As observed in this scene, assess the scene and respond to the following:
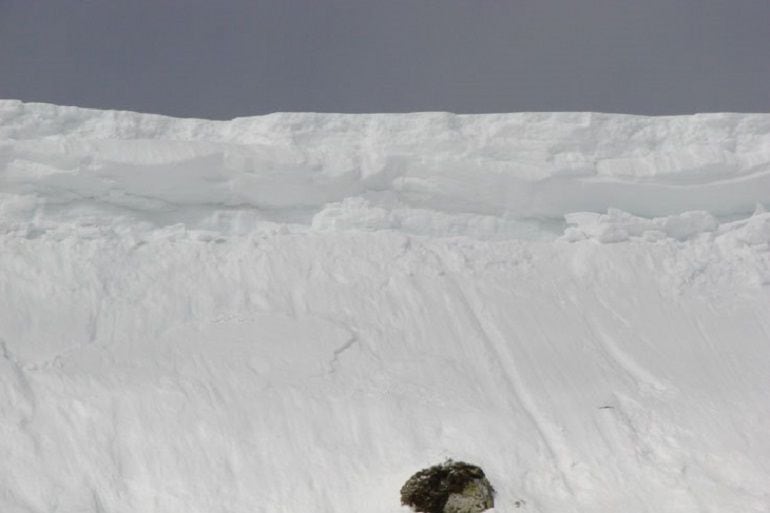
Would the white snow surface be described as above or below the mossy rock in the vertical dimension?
above

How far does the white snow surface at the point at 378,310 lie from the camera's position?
1341 centimetres

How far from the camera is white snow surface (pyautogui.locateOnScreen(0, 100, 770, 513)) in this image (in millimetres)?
13406

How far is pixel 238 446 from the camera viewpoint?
13.7 meters

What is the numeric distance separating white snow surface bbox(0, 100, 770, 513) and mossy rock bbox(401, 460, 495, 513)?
41 centimetres

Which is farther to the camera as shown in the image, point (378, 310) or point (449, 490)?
point (378, 310)

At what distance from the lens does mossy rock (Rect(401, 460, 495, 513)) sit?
1253 cm

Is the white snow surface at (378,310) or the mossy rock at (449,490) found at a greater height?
the white snow surface at (378,310)

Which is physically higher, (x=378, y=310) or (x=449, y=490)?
(x=378, y=310)

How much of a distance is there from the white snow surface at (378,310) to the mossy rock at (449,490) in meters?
0.41

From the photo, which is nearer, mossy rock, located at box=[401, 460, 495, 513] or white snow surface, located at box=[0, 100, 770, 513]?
mossy rock, located at box=[401, 460, 495, 513]

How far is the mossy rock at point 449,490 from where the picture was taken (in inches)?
493

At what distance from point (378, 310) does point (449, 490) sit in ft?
14.2

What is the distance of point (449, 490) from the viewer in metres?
12.7

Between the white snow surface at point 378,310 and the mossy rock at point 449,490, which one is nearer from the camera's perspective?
the mossy rock at point 449,490
